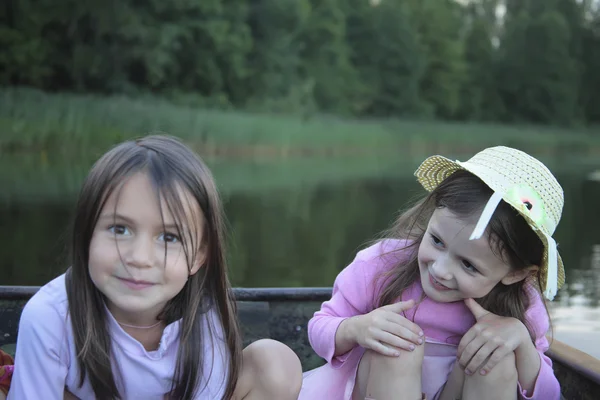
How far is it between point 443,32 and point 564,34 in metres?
4.92

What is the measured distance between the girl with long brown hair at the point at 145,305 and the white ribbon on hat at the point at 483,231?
0.48 m

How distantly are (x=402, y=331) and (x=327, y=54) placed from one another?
25.8 m

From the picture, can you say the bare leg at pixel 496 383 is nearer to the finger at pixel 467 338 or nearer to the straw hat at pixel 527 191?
the finger at pixel 467 338

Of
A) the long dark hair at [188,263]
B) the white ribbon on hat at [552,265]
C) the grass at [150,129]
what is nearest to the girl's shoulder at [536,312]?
the white ribbon on hat at [552,265]

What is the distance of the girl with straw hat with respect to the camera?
156 centimetres

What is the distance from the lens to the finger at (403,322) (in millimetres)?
1584

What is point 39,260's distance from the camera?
4922mm

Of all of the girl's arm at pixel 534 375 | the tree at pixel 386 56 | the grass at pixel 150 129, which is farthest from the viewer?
the tree at pixel 386 56

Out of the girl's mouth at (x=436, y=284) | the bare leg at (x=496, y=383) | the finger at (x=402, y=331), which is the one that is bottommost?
the bare leg at (x=496, y=383)

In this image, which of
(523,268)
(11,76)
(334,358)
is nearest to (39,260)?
(334,358)

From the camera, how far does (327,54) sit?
88.0 ft

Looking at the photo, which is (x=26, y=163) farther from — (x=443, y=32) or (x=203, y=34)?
(x=443, y=32)

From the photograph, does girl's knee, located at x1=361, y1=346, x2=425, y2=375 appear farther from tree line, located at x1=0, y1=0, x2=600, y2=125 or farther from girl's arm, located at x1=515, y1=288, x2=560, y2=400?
tree line, located at x1=0, y1=0, x2=600, y2=125

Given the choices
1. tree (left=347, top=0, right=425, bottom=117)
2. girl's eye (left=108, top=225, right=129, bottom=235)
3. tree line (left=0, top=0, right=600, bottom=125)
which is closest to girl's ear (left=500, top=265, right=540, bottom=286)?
girl's eye (left=108, top=225, right=129, bottom=235)
